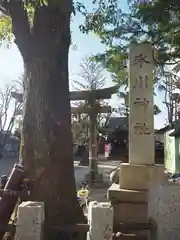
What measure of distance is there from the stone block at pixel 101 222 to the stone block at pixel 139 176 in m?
2.31

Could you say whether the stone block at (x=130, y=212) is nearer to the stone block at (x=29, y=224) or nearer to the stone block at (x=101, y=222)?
the stone block at (x=101, y=222)

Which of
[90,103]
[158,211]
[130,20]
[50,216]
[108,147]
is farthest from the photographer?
[108,147]

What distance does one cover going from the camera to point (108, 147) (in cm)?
4312

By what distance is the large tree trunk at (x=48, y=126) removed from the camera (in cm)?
627

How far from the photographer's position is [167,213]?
14.8 feet

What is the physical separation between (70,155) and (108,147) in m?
36.8

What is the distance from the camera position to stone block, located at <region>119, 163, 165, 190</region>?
643cm

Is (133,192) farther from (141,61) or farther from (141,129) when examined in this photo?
(141,61)

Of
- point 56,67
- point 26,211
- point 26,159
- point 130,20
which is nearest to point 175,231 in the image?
point 26,211

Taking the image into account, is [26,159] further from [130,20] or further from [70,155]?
[130,20]

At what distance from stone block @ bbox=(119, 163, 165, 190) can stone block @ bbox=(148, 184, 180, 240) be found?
183 centimetres

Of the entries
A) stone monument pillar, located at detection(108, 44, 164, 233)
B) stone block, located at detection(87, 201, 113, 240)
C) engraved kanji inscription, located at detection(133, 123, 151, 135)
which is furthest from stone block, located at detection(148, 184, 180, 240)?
engraved kanji inscription, located at detection(133, 123, 151, 135)

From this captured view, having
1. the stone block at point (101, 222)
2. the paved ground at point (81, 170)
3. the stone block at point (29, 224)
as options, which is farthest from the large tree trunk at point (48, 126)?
the paved ground at point (81, 170)

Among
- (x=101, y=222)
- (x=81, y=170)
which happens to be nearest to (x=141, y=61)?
(x=101, y=222)
